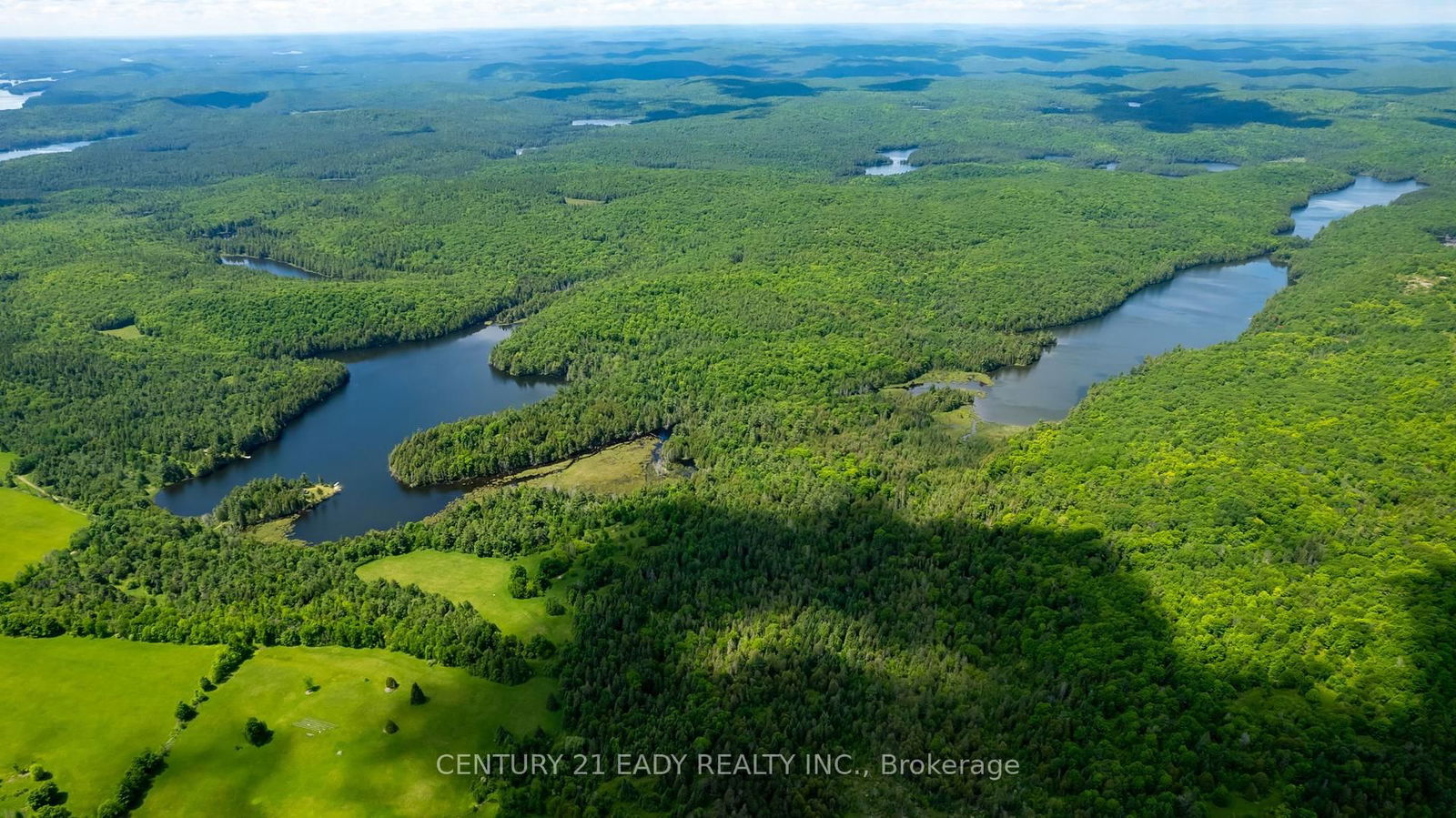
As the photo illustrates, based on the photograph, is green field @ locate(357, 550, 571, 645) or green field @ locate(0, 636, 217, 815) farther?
green field @ locate(357, 550, 571, 645)

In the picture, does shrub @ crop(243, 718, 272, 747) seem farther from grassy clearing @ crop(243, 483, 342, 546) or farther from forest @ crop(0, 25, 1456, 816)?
grassy clearing @ crop(243, 483, 342, 546)

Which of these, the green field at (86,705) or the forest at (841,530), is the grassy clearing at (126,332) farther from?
the green field at (86,705)

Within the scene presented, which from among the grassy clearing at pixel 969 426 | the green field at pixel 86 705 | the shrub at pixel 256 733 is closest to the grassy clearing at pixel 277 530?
the green field at pixel 86 705

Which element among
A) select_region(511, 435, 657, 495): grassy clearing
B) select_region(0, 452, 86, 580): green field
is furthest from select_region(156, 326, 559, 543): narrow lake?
select_region(511, 435, 657, 495): grassy clearing

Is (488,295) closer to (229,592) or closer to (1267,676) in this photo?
(229,592)

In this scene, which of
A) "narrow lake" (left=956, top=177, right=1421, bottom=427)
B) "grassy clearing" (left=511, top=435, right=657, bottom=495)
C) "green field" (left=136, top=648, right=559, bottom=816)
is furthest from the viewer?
"narrow lake" (left=956, top=177, right=1421, bottom=427)

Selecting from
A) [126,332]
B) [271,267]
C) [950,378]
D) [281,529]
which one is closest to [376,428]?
[281,529]
